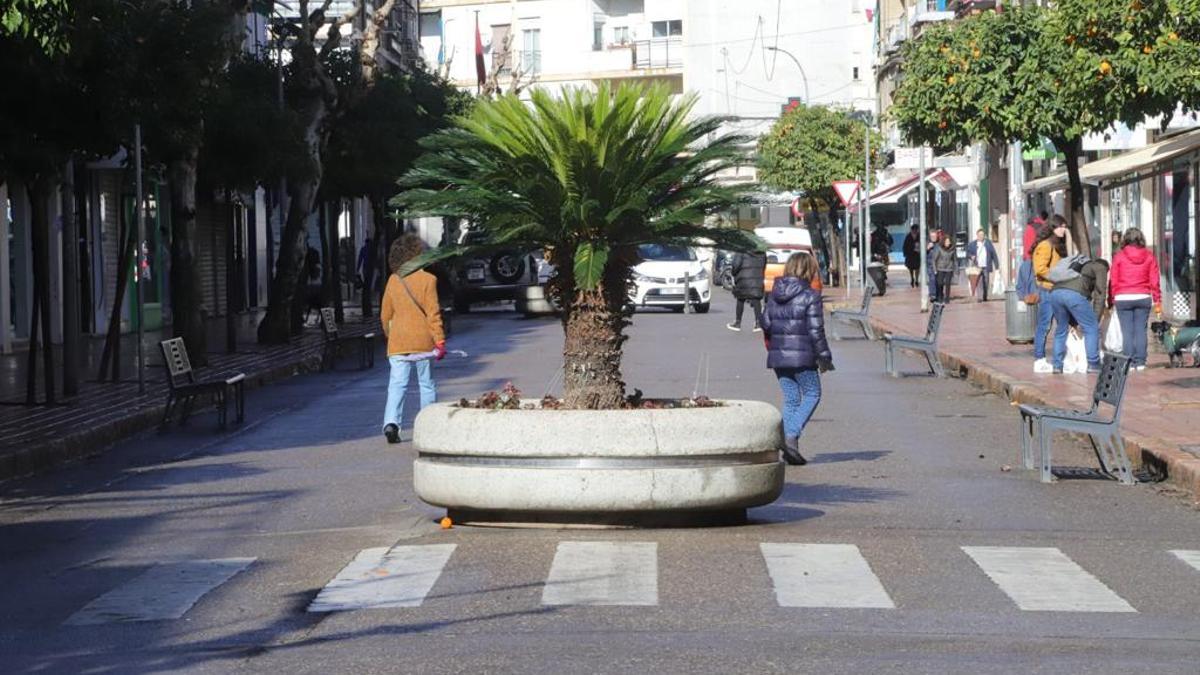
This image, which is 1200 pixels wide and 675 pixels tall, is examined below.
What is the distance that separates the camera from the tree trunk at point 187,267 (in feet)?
87.2

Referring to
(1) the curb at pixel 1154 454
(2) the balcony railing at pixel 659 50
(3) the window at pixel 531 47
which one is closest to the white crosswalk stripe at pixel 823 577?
(1) the curb at pixel 1154 454

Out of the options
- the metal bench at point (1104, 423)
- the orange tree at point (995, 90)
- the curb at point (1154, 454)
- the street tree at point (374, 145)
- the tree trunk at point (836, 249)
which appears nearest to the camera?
the curb at point (1154, 454)

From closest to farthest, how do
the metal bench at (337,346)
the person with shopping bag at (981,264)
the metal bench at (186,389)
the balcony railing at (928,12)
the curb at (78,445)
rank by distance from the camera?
the curb at (78,445)
the metal bench at (186,389)
the metal bench at (337,346)
the person with shopping bag at (981,264)
the balcony railing at (928,12)

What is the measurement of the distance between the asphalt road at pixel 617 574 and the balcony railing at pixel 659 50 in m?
72.9

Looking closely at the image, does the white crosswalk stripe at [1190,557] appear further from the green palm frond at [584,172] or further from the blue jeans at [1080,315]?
the blue jeans at [1080,315]

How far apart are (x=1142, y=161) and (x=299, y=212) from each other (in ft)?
44.2

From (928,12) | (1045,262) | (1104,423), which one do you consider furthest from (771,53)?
(1104,423)

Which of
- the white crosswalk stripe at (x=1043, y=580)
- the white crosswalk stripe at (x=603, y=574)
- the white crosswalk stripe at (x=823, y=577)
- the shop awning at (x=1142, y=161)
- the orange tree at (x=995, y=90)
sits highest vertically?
the orange tree at (x=995, y=90)

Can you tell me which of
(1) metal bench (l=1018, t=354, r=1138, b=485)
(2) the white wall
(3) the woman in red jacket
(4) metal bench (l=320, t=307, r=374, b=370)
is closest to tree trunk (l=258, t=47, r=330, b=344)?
(4) metal bench (l=320, t=307, r=374, b=370)

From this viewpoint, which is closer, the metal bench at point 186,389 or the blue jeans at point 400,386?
the blue jeans at point 400,386

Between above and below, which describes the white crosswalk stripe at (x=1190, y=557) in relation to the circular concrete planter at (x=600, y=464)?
below

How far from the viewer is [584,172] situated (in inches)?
454

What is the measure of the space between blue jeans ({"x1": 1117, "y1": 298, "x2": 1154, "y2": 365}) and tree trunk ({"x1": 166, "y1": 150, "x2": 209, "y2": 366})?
37.6 feet

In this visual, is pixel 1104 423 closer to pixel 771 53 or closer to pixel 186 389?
pixel 186 389
